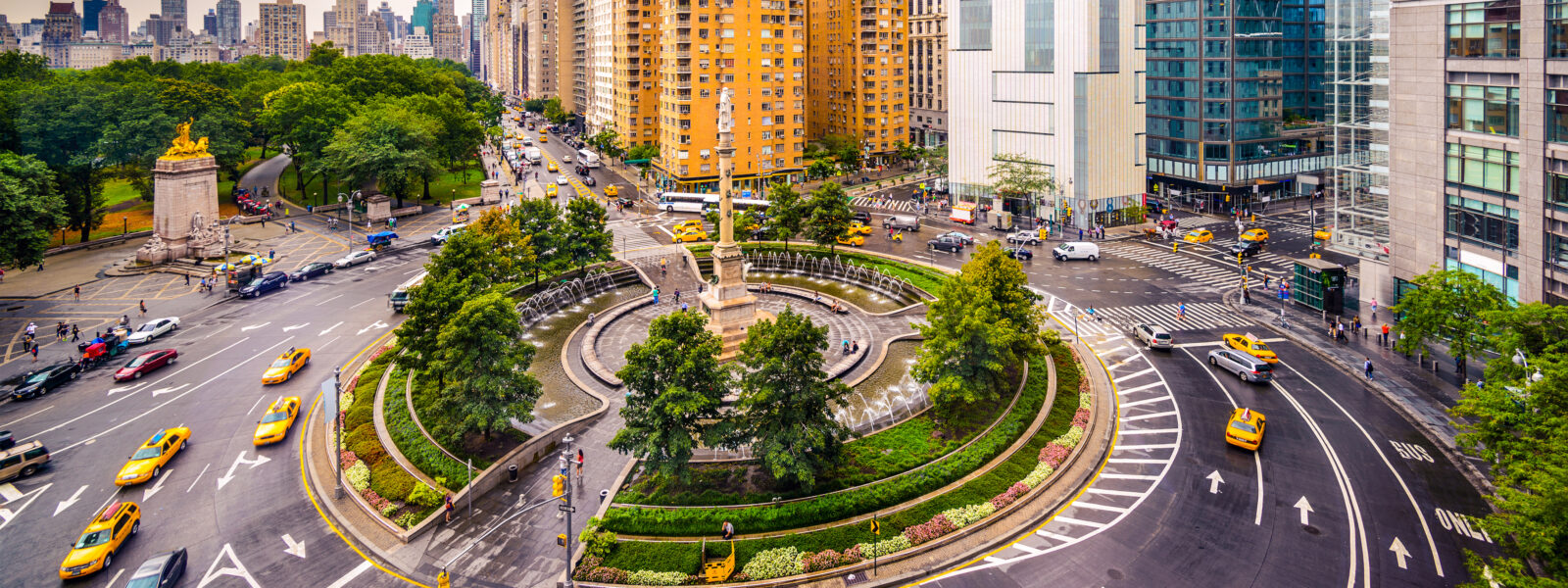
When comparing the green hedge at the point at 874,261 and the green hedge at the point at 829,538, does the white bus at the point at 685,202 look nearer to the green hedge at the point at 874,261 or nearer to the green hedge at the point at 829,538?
the green hedge at the point at 874,261

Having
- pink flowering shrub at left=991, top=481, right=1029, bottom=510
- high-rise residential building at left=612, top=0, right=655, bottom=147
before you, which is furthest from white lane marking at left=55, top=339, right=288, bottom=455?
high-rise residential building at left=612, top=0, right=655, bottom=147

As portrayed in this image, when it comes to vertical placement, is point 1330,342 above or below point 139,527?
above

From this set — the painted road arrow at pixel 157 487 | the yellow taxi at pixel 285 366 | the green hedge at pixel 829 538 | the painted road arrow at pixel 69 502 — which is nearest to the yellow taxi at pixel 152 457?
the painted road arrow at pixel 157 487

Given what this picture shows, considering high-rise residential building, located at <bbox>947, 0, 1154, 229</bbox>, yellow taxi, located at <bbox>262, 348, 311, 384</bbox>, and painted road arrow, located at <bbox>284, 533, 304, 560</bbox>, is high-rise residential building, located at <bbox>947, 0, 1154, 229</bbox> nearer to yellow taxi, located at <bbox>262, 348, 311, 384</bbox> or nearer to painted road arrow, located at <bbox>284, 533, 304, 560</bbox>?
yellow taxi, located at <bbox>262, 348, 311, 384</bbox>

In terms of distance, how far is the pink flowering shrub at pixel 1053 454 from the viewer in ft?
126

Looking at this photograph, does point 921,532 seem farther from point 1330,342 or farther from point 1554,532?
point 1330,342

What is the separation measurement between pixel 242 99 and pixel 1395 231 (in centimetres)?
14070

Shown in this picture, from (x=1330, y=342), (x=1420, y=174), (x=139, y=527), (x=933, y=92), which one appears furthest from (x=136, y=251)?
(x=933, y=92)

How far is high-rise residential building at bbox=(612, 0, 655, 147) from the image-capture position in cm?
13850

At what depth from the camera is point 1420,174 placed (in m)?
55.1

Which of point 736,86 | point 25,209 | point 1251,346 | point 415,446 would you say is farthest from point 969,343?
point 736,86

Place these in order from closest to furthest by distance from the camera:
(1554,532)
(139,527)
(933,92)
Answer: (1554,532) → (139,527) → (933,92)

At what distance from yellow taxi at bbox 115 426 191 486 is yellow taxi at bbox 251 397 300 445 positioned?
10.4ft

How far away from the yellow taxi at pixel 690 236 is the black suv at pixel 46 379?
1976 inches
